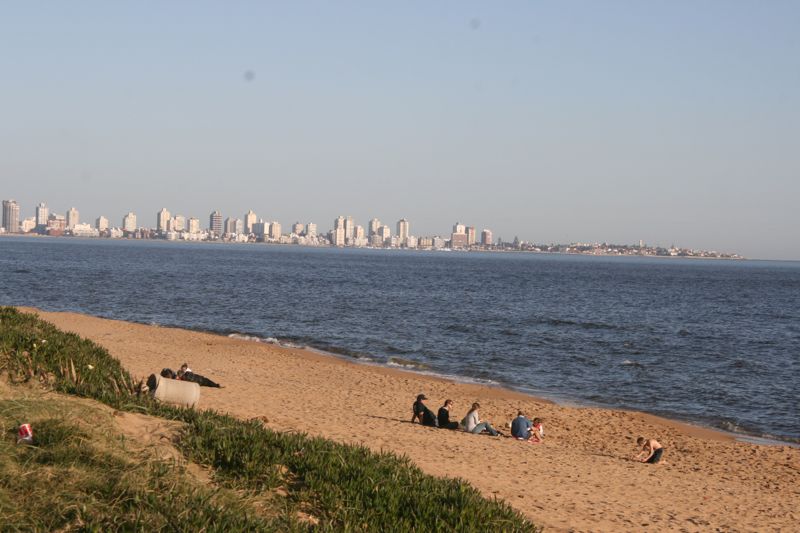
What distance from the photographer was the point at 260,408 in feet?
66.3

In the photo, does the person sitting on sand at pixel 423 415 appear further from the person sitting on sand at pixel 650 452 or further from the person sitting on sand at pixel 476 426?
the person sitting on sand at pixel 650 452

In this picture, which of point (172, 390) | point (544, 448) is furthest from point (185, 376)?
point (544, 448)

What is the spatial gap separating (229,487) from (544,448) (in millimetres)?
11236

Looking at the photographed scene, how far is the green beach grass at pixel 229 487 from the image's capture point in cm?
740

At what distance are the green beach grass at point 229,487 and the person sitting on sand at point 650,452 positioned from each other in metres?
9.46

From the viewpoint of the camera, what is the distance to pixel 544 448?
1869 centimetres

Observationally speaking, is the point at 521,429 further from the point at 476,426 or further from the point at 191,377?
the point at 191,377

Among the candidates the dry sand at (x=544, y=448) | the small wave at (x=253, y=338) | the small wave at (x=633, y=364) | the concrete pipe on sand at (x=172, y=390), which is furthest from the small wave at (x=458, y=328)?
the concrete pipe on sand at (x=172, y=390)

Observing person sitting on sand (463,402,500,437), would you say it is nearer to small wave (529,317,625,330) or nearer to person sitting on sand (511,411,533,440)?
person sitting on sand (511,411,533,440)

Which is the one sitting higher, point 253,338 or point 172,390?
point 172,390

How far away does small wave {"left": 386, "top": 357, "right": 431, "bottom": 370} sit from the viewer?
113 feet

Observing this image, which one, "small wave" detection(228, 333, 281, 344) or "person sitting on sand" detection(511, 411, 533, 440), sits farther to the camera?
"small wave" detection(228, 333, 281, 344)

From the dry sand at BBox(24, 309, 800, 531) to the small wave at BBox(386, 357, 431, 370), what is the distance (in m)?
1.84

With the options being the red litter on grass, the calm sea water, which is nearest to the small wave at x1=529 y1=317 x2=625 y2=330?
the calm sea water
